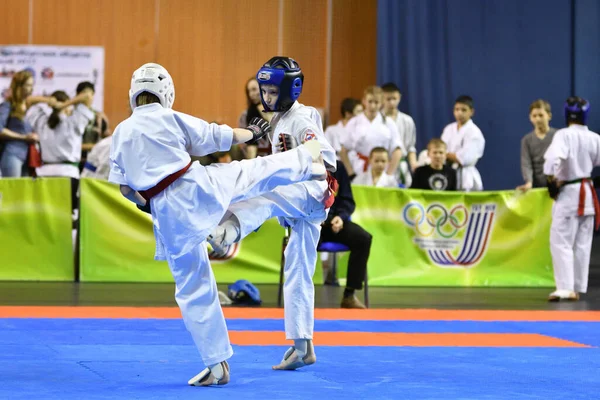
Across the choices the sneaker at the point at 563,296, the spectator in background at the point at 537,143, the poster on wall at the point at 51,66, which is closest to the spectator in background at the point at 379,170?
the spectator in background at the point at 537,143

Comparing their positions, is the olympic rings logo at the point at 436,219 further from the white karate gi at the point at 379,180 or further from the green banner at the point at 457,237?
the white karate gi at the point at 379,180

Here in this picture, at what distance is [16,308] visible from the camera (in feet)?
23.8

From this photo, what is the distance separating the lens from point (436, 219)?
954cm

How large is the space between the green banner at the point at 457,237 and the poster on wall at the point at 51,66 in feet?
18.9

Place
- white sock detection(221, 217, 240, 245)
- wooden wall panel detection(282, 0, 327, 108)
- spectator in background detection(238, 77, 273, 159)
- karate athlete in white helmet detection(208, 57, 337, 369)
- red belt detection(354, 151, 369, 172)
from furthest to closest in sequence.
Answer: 1. wooden wall panel detection(282, 0, 327, 108)
2. red belt detection(354, 151, 369, 172)
3. spectator in background detection(238, 77, 273, 159)
4. karate athlete in white helmet detection(208, 57, 337, 369)
5. white sock detection(221, 217, 240, 245)

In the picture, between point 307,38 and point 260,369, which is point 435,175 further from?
point 307,38

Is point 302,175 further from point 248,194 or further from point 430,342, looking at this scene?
point 430,342

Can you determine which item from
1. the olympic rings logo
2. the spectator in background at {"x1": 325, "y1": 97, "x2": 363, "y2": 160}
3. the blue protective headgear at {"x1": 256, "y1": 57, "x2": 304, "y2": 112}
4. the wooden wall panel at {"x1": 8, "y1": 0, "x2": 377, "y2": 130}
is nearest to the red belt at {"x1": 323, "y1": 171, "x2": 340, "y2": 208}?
the blue protective headgear at {"x1": 256, "y1": 57, "x2": 304, "y2": 112}

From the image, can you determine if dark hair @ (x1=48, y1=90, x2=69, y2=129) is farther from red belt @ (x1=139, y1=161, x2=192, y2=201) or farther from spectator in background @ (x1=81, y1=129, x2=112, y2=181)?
red belt @ (x1=139, y1=161, x2=192, y2=201)

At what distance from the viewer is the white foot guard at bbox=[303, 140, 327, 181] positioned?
4.61 m

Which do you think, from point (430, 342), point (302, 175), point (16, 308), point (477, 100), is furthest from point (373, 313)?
point (477, 100)

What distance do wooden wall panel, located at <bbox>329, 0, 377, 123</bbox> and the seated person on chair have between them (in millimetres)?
6509

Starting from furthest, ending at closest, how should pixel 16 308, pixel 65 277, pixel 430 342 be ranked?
pixel 65 277
pixel 16 308
pixel 430 342

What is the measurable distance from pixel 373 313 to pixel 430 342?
58.7 inches
